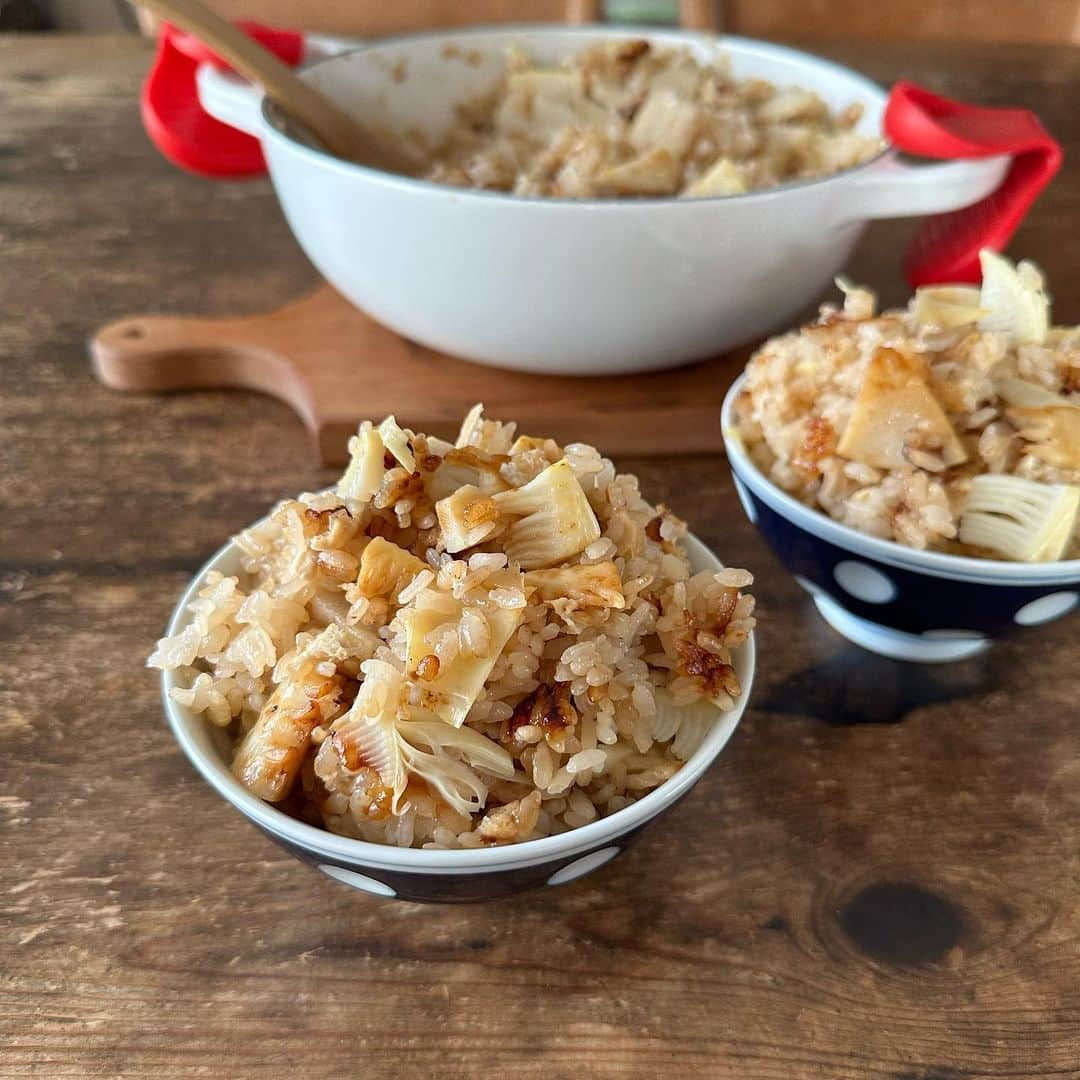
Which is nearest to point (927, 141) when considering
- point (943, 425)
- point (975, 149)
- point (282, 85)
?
point (975, 149)

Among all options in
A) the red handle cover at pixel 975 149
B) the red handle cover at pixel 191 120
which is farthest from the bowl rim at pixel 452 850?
the red handle cover at pixel 191 120

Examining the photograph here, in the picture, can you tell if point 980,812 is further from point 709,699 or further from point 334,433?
point 334,433

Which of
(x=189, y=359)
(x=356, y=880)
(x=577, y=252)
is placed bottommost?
(x=189, y=359)

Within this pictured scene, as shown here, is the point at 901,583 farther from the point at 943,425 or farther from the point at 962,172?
the point at 962,172

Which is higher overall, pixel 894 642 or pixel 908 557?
pixel 908 557

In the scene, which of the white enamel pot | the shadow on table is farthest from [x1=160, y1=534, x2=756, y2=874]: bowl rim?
the white enamel pot

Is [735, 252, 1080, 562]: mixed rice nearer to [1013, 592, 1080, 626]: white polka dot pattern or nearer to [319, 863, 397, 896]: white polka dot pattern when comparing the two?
[1013, 592, 1080, 626]: white polka dot pattern

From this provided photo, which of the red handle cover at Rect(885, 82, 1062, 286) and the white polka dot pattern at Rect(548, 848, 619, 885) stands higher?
the red handle cover at Rect(885, 82, 1062, 286)

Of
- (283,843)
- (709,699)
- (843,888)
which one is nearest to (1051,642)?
(843,888)
